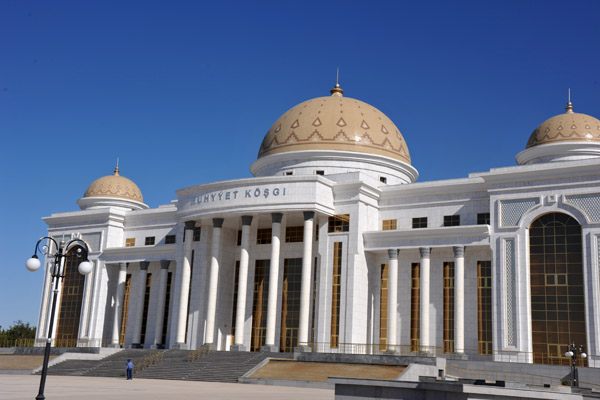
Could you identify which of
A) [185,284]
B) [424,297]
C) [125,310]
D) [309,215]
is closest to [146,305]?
[125,310]

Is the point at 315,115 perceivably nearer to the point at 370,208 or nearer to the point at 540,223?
the point at 370,208

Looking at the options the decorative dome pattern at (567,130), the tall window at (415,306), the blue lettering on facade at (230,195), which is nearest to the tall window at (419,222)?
the tall window at (415,306)

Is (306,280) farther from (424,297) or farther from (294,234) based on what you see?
(424,297)

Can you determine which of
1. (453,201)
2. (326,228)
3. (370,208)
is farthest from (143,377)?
(453,201)

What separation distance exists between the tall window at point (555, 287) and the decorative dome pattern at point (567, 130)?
8.50 metres

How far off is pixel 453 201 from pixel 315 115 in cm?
1178

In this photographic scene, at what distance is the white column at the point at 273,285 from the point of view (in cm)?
3697

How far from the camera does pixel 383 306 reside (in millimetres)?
37812

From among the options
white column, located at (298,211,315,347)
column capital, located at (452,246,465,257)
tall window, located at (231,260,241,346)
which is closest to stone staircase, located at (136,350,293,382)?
white column, located at (298,211,315,347)

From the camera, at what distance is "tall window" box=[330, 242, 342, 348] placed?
121 feet

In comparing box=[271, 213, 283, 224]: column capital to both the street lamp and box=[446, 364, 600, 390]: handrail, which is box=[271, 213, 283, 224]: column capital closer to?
box=[446, 364, 600, 390]: handrail

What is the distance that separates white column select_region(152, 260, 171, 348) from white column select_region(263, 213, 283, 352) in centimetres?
935

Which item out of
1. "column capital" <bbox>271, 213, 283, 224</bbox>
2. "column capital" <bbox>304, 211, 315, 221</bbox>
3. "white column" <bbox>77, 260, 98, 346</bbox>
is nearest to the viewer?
"column capital" <bbox>304, 211, 315, 221</bbox>

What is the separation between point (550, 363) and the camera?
32188 mm
